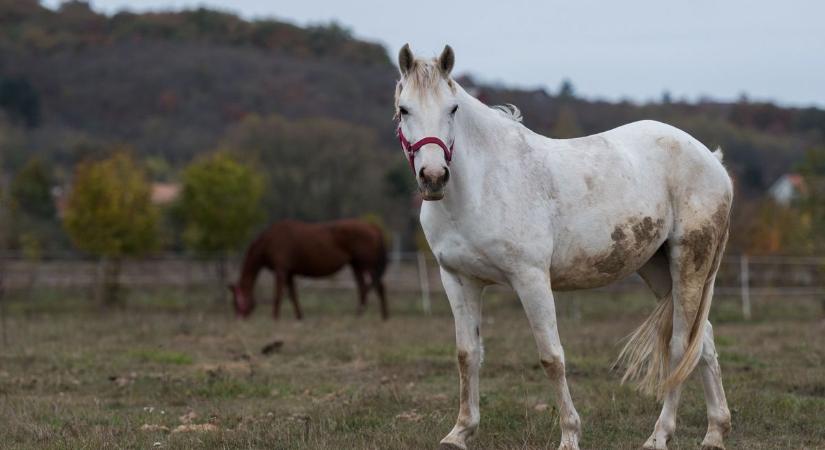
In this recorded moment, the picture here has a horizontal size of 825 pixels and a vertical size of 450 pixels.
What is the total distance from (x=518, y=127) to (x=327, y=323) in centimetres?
994

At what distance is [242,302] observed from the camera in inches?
701

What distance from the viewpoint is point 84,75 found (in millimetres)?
97062

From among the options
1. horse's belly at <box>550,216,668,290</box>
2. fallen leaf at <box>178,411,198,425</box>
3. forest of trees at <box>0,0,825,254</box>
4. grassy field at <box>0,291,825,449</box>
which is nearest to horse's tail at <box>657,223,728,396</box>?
grassy field at <box>0,291,825,449</box>

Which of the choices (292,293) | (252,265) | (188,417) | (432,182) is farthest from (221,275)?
(432,182)

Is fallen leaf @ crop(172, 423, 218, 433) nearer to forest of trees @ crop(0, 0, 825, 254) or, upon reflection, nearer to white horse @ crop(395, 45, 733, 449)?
white horse @ crop(395, 45, 733, 449)

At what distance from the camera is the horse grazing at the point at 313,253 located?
18.5 m

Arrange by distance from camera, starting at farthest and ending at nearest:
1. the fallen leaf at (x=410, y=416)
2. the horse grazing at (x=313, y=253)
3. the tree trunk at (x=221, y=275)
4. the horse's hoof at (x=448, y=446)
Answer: the tree trunk at (x=221, y=275) < the horse grazing at (x=313, y=253) < the fallen leaf at (x=410, y=416) < the horse's hoof at (x=448, y=446)

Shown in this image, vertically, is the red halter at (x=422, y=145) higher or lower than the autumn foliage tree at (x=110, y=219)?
higher

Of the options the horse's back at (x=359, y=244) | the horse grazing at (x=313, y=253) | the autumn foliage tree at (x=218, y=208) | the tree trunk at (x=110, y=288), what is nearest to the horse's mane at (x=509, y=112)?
the horse grazing at (x=313, y=253)

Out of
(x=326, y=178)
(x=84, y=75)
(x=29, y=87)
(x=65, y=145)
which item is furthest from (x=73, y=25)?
(x=326, y=178)

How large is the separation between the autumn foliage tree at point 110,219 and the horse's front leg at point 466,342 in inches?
662

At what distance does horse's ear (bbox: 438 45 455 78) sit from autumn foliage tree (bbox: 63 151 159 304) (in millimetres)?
17229

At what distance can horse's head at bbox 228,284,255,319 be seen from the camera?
58.2 ft

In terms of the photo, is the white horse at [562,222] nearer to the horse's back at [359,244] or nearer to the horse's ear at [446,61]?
the horse's ear at [446,61]
